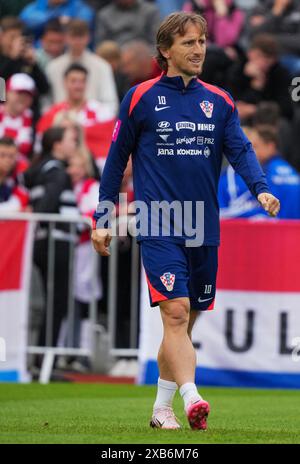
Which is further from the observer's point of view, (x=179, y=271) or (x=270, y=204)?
(x=179, y=271)

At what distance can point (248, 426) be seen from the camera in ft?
26.0

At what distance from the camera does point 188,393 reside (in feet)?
23.4

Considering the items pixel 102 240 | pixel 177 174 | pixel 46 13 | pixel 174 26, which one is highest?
pixel 46 13

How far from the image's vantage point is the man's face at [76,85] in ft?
51.4

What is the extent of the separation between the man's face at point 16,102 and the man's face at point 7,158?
2.13 m

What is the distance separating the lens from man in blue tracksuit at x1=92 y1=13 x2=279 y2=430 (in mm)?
7363

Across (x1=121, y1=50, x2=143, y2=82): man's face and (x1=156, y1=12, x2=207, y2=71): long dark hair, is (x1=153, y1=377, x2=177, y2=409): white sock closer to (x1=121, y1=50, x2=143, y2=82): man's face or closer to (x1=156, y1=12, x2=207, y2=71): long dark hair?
(x1=156, y1=12, x2=207, y2=71): long dark hair

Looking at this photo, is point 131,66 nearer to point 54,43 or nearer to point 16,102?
point 16,102

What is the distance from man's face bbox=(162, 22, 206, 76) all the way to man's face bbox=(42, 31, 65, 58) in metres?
10.0

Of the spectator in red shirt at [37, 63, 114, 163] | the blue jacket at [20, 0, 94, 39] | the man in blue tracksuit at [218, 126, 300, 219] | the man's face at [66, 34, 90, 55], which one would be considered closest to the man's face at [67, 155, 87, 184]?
the spectator in red shirt at [37, 63, 114, 163]

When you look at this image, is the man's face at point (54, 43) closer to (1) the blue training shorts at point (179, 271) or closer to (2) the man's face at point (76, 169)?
(2) the man's face at point (76, 169)

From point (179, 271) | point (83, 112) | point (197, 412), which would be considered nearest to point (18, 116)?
point (83, 112)

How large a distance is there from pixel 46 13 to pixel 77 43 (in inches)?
70.3

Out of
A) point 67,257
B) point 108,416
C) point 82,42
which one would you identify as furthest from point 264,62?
point 108,416
